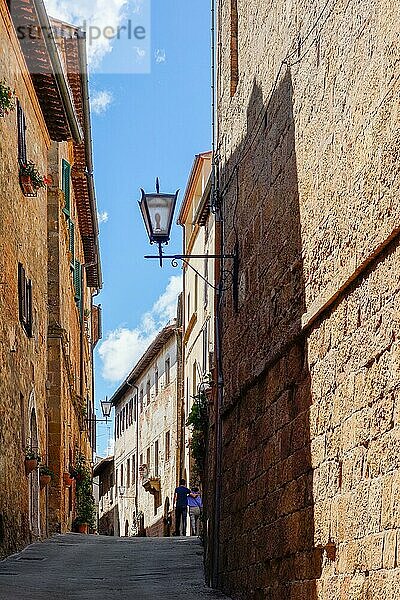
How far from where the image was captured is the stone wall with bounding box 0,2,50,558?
1438cm

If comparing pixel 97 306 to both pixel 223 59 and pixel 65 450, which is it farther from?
pixel 223 59

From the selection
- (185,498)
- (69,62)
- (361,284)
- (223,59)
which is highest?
(69,62)

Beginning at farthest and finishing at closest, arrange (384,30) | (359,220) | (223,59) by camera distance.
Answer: (223,59), (359,220), (384,30)

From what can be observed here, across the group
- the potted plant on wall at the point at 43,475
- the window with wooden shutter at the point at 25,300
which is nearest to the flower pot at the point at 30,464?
the window with wooden shutter at the point at 25,300

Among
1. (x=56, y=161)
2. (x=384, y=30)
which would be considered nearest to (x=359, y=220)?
(x=384, y=30)

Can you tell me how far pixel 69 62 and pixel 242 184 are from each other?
41.7 feet

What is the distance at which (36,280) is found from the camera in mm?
18844

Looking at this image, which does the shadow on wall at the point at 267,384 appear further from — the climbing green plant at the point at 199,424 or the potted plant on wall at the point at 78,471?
the potted plant on wall at the point at 78,471

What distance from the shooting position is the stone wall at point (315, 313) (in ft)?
20.3

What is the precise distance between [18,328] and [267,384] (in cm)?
697

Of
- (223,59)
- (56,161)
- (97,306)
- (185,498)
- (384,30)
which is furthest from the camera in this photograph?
(97,306)

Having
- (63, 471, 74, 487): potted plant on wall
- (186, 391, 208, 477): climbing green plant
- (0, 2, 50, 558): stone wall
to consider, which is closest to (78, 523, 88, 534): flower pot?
(63, 471, 74, 487): potted plant on wall

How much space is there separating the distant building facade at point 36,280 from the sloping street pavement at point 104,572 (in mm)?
573

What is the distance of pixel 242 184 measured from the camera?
38.9 ft
